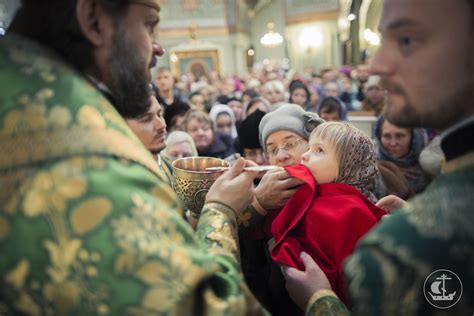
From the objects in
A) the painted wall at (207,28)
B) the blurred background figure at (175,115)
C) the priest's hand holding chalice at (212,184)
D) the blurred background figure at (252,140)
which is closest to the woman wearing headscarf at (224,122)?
the blurred background figure at (175,115)

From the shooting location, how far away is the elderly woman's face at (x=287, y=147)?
1881 millimetres

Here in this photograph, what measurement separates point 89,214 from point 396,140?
2.93 metres

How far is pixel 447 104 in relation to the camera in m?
0.92

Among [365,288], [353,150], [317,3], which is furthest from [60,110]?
[317,3]

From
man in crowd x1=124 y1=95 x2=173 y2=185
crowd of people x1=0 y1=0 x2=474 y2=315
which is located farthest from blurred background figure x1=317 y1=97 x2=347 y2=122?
crowd of people x1=0 y1=0 x2=474 y2=315

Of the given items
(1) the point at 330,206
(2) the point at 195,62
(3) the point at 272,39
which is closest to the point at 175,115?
(1) the point at 330,206

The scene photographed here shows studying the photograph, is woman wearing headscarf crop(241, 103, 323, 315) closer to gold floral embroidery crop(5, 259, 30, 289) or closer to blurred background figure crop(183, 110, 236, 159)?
gold floral embroidery crop(5, 259, 30, 289)

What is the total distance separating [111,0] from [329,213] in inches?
37.8

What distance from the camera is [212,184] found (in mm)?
1441

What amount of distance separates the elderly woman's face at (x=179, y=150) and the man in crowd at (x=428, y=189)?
91.6 inches

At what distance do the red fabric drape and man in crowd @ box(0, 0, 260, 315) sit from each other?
453 millimetres

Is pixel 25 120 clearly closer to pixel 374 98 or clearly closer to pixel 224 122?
pixel 224 122

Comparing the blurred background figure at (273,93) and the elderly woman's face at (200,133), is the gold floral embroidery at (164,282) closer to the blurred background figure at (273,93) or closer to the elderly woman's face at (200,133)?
the elderly woman's face at (200,133)

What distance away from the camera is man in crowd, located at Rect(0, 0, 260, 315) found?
852 millimetres
